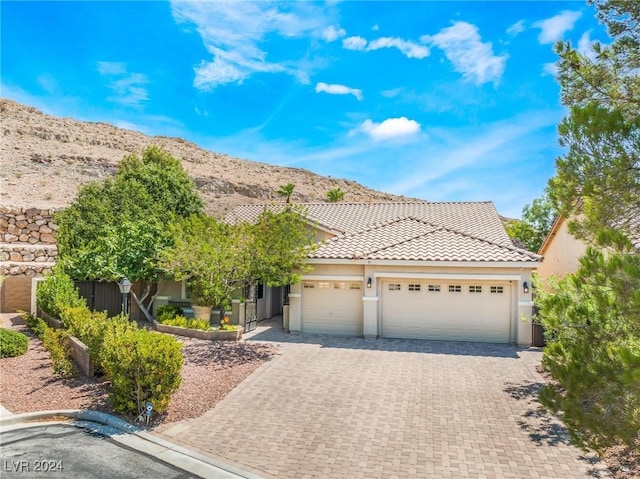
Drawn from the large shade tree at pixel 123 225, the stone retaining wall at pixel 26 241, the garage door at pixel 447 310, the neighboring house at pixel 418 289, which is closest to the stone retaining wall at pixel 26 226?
the stone retaining wall at pixel 26 241

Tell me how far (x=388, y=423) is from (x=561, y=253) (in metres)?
18.6

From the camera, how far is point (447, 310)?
51.7 feet

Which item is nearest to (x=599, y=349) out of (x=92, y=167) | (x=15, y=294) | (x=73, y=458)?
(x=73, y=458)

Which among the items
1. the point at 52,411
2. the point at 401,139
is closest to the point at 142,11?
the point at 52,411

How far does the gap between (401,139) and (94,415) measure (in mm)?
25010

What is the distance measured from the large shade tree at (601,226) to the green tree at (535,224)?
30.5 metres

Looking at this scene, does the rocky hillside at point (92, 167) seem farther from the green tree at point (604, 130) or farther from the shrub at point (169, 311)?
the green tree at point (604, 130)

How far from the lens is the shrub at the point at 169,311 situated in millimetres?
18000

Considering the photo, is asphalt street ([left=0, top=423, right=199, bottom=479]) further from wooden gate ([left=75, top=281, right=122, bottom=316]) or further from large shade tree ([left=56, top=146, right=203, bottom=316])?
wooden gate ([left=75, top=281, right=122, bottom=316])

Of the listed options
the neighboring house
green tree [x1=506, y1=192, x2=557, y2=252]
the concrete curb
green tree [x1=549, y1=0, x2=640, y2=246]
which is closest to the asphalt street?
the concrete curb

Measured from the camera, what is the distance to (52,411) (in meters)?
8.80

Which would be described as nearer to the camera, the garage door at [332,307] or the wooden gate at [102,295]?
the garage door at [332,307]

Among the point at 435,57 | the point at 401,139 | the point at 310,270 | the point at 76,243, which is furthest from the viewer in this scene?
the point at 401,139

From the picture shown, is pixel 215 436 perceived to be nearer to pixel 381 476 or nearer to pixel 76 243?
pixel 381 476
